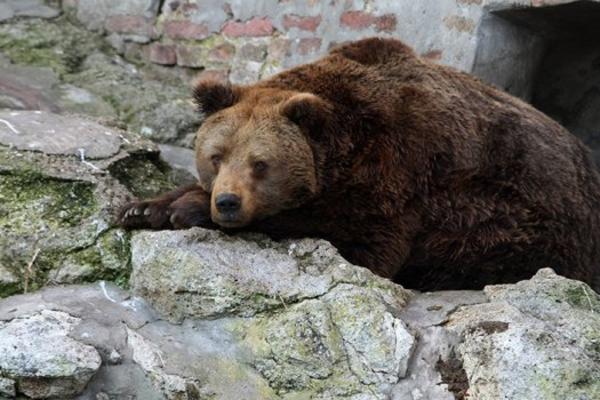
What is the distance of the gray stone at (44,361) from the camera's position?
10.4ft

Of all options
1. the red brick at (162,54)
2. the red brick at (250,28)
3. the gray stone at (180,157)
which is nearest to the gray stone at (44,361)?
the gray stone at (180,157)

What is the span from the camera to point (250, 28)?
632 centimetres

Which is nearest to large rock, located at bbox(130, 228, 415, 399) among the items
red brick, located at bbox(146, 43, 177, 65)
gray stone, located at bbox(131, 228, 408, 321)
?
gray stone, located at bbox(131, 228, 408, 321)

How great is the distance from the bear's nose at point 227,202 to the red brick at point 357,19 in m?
2.21

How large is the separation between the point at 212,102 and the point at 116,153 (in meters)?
0.61

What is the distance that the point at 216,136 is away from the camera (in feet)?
13.6

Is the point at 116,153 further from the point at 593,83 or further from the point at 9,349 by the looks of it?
the point at 593,83

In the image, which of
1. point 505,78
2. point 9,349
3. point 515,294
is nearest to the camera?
point 9,349

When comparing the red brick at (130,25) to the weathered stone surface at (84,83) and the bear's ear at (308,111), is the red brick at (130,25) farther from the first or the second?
the bear's ear at (308,111)

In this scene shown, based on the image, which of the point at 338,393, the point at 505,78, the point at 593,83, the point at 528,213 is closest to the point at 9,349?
the point at 338,393

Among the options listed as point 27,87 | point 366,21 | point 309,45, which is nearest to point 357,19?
point 366,21

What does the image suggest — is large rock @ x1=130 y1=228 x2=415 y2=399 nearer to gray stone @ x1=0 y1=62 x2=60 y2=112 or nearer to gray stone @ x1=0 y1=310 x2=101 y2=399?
gray stone @ x1=0 y1=310 x2=101 y2=399

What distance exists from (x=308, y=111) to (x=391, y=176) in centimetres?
44

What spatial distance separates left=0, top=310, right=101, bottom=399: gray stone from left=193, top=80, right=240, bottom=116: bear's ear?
4.68ft
